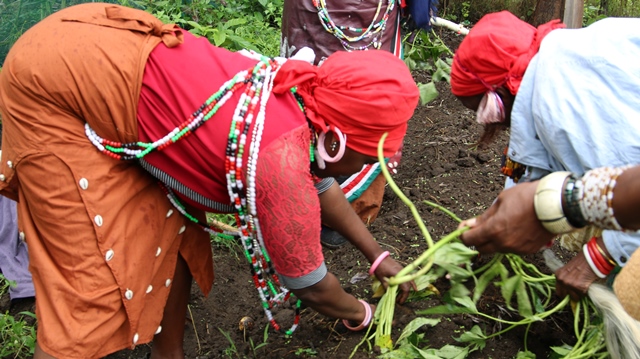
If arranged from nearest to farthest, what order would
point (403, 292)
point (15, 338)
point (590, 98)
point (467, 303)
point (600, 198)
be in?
point (600, 198) → point (590, 98) → point (467, 303) → point (403, 292) → point (15, 338)

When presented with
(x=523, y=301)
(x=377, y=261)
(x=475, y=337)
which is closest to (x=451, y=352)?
(x=475, y=337)

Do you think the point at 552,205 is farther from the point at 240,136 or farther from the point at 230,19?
the point at 230,19

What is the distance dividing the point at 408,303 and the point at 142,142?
4.39ft

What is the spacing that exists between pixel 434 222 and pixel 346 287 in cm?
70

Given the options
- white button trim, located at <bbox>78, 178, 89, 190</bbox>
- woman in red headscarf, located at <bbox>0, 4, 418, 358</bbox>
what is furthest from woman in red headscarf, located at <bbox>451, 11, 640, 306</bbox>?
white button trim, located at <bbox>78, 178, 89, 190</bbox>

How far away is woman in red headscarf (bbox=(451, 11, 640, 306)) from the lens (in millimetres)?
1761

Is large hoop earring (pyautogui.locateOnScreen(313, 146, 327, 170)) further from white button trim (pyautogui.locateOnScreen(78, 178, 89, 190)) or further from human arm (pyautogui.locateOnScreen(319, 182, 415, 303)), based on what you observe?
white button trim (pyautogui.locateOnScreen(78, 178, 89, 190))

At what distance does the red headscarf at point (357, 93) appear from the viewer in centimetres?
190

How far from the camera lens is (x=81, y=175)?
76.3 inches

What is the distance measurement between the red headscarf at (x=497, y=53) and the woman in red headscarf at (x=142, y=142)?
0.53 metres

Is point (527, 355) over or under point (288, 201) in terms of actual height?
under

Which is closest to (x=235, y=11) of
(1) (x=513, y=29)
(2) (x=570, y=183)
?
(1) (x=513, y=29)

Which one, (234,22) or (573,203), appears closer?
(573,203)

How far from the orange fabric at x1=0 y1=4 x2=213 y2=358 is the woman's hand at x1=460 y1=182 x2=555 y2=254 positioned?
1020mm
